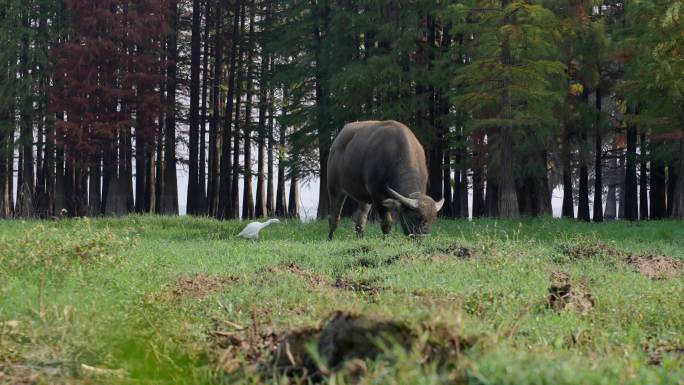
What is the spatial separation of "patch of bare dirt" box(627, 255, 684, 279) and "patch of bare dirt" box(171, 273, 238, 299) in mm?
5284

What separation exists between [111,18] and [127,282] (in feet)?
91.1

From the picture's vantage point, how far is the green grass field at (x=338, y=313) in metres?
4.29

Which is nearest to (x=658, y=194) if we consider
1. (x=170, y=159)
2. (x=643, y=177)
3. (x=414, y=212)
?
(x=643, y=177)

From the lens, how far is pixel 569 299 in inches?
310

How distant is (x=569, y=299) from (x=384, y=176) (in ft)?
29.3

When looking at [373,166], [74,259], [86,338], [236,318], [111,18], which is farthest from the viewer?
[111,18]

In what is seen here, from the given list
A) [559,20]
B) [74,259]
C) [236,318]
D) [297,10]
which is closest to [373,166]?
[74,259]

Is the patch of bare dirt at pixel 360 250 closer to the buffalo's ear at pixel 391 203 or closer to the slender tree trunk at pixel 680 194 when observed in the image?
the buffalo's ear at pixel 391 203

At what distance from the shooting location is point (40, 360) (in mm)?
5395

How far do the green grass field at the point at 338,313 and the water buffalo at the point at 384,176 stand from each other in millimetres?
1348

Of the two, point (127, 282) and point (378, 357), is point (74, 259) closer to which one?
point (127, 282)

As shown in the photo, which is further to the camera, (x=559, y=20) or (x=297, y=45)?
(x=297, y=45)

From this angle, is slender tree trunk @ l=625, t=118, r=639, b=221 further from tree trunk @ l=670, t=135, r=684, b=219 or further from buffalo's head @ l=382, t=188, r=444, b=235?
buffalo's head @ l=382, t=188, r=444, b=235

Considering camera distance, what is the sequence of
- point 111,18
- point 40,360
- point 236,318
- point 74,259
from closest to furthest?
point 40,360, point 236,318, point 74,259, point 111,18
